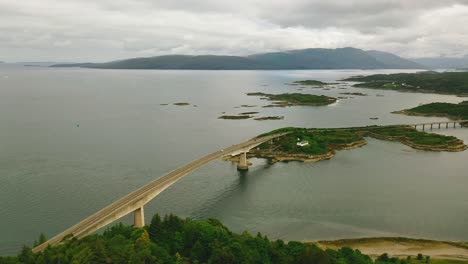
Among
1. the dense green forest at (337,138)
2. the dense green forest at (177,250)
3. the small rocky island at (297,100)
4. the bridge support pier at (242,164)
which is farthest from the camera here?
the small rocky island at (297,100)

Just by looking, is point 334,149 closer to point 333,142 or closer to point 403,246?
point 333,142

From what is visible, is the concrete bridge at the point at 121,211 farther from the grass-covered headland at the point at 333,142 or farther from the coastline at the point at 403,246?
the grass-covered headland at the point at 333,142

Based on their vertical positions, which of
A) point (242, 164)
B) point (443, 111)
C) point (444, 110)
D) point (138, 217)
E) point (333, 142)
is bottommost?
point (242, 164)

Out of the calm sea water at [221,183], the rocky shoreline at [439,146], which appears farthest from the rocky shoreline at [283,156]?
the rocky shoreline at [439,146]

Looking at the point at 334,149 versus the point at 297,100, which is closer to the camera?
the point at 334,149

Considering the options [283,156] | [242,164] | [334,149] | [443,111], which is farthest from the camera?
[443,111]

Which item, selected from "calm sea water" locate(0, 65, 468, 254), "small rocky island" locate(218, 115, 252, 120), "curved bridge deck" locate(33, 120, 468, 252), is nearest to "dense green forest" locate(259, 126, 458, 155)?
"calm sea water" locate(0, 65, 468, 254)

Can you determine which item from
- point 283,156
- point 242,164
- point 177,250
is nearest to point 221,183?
point 242,164

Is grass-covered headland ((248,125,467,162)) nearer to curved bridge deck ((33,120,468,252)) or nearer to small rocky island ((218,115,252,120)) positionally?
curved bridge deck ((33,120,468,252))

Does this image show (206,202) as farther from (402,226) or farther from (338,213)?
(402,226)
